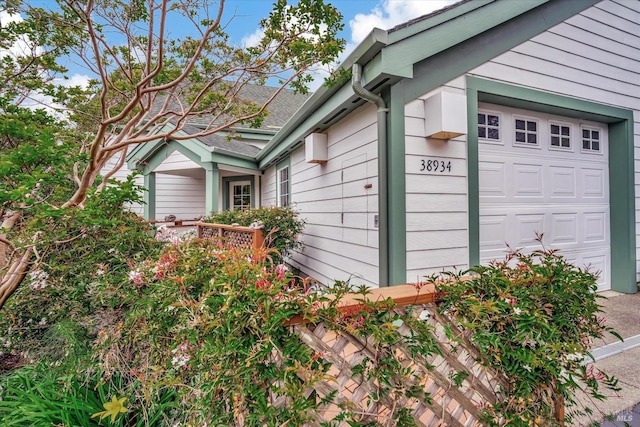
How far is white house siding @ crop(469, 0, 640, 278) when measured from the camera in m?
3.73

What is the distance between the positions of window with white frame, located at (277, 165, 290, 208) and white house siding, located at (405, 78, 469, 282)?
14.1 ft

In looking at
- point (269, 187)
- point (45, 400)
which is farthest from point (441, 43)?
point (269, 187)

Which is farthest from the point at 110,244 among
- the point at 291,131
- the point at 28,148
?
the point at 291,131

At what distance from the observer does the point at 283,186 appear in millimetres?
7465

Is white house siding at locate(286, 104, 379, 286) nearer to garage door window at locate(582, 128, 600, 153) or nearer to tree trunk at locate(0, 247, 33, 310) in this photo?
tree trunk at locate(0, 247, 33, 310)

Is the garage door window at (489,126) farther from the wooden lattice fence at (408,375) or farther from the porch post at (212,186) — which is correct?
the porch post at (212,186)

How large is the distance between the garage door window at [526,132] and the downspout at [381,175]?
6.72ft

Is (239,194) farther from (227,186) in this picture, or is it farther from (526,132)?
(526,132)

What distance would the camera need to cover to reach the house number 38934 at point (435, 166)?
3.17 meters

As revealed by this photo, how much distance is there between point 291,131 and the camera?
588 centimetres

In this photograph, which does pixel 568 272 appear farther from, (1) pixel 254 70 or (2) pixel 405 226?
(1) pixel 254 70

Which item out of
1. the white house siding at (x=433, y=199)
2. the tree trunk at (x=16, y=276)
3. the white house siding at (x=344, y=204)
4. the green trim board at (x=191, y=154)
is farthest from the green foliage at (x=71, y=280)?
the green trim board at (x=191, y=154)

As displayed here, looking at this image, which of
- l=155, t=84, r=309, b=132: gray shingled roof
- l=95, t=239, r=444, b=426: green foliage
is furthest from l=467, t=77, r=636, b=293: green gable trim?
l=155, t=84, r=309, b=132: gray shingled roof

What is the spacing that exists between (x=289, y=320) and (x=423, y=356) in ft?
2.03
